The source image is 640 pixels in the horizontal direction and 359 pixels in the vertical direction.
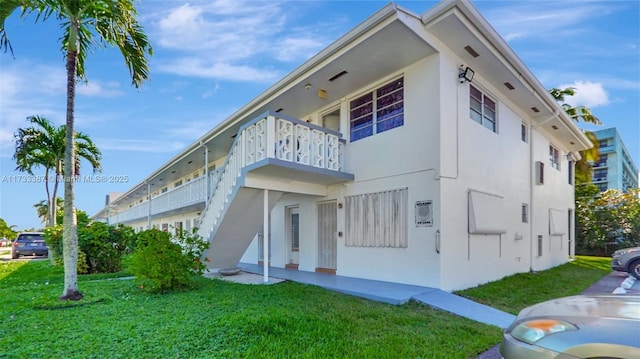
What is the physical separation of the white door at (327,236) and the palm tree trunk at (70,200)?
6.04m

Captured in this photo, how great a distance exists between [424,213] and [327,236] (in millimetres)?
3491

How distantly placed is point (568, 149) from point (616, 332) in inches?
681

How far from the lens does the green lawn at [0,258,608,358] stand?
3906 mm

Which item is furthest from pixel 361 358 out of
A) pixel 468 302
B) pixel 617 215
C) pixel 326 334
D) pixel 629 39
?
pixel 617 215

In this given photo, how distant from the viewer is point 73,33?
6578 mm

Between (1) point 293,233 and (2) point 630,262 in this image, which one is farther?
(1) point 293,233

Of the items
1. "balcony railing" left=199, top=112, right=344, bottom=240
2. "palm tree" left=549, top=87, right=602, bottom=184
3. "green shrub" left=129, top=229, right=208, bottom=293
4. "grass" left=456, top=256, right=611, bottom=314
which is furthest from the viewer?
"palm tree" left=549, top=87, right=602, bottom=184

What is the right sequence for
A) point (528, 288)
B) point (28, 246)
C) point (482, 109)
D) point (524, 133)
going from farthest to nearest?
point (28, 246), point (524, 133), point (482, 109), point (528, 288)

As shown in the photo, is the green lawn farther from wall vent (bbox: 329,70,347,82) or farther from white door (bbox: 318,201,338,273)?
wall vent (bbox: 329,70,347,82)

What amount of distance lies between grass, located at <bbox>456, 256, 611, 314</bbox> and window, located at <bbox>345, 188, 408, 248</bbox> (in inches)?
75.4

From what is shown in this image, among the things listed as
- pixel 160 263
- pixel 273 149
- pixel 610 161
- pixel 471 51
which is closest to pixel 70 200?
pixel 160 263

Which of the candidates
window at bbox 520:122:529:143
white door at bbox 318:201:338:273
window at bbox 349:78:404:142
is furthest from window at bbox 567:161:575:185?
white door at bbox 318:201:338:273

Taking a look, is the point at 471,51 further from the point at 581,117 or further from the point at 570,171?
the point at 581,117

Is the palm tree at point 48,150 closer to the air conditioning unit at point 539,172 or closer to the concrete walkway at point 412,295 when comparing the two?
the concrete walkway at point 412,295
